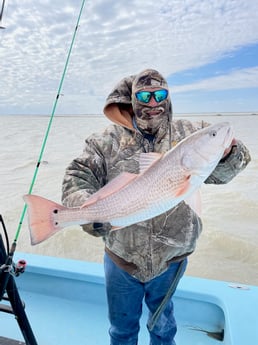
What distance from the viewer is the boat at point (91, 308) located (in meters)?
2.11

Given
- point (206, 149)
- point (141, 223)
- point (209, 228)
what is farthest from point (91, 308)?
point (209, 228)

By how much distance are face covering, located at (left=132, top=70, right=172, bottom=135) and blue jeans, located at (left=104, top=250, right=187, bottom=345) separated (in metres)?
0.64

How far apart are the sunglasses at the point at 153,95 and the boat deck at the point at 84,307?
1.38 m

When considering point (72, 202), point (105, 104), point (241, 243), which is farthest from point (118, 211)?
point (241, 243)

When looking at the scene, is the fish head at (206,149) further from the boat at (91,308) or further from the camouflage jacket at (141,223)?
the boat at (91,308)

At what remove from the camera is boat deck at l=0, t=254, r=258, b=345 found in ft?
7.36

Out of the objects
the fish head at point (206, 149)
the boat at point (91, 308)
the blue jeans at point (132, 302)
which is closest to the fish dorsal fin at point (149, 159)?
the fish head at point (206, 149)

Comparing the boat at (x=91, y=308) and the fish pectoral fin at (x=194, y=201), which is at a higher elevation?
the fish pectoral fin at (x=194, y=201)

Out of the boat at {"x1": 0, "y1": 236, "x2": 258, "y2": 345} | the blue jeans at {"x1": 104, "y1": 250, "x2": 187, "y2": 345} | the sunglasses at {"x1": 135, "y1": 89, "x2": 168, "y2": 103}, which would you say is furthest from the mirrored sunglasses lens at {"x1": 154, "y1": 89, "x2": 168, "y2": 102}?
the boat at {"x1": 0, "y1": 236, "x2": 258, "y2": 345}

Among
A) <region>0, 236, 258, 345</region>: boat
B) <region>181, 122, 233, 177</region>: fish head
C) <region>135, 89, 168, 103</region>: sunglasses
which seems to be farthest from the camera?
<region>0, 236, 258, 345</region>: boat

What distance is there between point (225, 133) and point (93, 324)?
6.48ft

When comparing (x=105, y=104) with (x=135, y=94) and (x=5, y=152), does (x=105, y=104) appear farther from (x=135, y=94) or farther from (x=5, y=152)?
(x=5, y=152)

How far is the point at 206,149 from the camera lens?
3.17ft

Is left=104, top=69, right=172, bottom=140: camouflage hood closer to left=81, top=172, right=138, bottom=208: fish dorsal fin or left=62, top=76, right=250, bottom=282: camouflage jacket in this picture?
left=62, top=76, right=250, bottom=282: camouflage jacket
